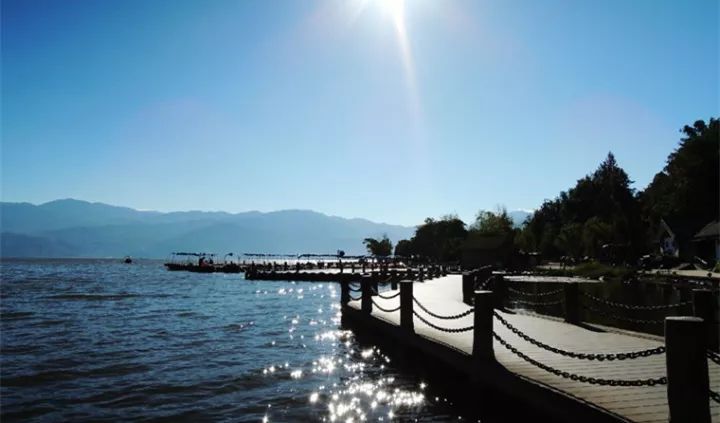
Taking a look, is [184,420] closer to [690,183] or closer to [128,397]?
[128,397]

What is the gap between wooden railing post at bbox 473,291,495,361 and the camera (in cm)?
1019

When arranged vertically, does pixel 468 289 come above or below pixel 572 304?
below

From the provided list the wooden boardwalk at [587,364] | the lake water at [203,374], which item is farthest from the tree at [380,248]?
the wooden boardwalk at [587,364]

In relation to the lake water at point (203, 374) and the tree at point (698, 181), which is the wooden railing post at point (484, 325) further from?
the tree at point (698, 181)

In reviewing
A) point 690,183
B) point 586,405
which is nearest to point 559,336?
point 586,405

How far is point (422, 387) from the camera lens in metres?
12.1

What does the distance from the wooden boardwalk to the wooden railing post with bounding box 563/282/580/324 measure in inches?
14.1

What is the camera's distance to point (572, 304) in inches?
604

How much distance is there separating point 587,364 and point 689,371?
4068mm

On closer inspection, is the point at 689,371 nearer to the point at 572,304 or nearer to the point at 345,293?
the point at 572,304

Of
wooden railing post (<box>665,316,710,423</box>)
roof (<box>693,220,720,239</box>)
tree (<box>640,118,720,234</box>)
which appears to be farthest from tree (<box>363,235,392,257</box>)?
wooden railing post (<box>665,316,710,423</box>)

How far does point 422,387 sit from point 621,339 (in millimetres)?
4653

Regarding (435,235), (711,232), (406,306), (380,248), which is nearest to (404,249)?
(380,248)

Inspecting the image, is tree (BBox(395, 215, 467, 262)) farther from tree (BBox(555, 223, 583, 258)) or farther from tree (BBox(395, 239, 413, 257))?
tree (BBox(555, 223, 583, 258))
